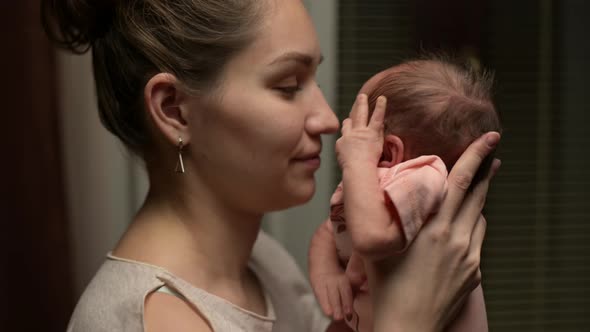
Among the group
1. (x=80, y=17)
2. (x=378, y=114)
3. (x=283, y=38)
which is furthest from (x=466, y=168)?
(x=80, y=17)

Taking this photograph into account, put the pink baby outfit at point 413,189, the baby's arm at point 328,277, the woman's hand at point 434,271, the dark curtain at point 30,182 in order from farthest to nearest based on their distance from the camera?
1. the dark curtain at point 30,182
2. the baby's arm at point 328,277
3. the woman's hand at point 434,271
4. the pink baby outfit at point 413,189

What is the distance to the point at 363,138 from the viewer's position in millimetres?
1141

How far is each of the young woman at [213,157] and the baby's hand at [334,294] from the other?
0.08 m

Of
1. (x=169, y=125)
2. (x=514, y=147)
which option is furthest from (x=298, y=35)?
(x=514, y=147)

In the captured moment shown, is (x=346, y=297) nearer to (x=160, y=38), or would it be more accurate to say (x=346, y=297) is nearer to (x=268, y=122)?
(x=268, y=122)

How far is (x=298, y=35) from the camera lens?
4.01 ft

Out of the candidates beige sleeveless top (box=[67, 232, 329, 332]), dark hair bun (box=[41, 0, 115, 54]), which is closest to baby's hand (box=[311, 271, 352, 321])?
beige sleeveless top (box=[67, 232, 329, 332])

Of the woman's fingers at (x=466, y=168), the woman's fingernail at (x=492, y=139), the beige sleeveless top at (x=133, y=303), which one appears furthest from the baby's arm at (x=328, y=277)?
the woman's fingernail at (x=492, y=139)

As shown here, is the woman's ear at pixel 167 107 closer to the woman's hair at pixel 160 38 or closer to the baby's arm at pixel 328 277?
the woman's hair at pixel 160 38

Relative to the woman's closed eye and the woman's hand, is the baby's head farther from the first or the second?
the woman's closed eye

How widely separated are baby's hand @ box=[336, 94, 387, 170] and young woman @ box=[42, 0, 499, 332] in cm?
9

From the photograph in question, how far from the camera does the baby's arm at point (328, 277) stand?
127cm

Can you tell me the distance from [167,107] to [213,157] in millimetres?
117

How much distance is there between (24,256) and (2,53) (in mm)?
434
